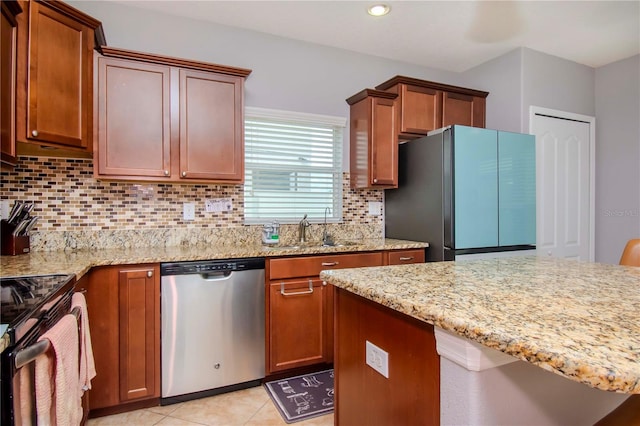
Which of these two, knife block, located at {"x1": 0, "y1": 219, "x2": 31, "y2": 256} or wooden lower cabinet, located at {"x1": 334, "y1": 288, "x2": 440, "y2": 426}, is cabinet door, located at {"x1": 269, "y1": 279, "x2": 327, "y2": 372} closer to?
wooden lower cabinet, located at {"x1": 334, "y1": 288, "x2": 440, "y2": 426}

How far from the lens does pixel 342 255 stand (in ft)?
8.43

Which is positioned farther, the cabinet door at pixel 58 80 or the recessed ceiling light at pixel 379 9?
the recessed ceiling light at pixel 379 9

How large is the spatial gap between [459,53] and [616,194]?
2.11m

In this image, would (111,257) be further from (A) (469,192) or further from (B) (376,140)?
(A) (469,192)

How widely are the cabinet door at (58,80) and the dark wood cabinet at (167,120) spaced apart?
0.10 m

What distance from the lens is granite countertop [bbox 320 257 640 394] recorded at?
1.90 feet

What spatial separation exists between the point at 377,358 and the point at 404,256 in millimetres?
1750

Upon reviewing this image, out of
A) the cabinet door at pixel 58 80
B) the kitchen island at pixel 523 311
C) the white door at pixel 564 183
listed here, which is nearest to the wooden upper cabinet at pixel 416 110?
the white door at pixel 564 183

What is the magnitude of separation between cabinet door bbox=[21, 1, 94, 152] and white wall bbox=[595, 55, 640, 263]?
15.0ft

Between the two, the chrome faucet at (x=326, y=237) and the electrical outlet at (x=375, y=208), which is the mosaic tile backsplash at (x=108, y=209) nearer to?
the chrome faucet at (x=326, y=237)

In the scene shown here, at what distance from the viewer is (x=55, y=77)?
6.44 feet

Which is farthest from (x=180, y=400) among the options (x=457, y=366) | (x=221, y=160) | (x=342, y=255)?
(x=457, y=366)

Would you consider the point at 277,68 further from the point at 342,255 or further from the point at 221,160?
the point at 342,255

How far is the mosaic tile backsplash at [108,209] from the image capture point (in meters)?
2.30
